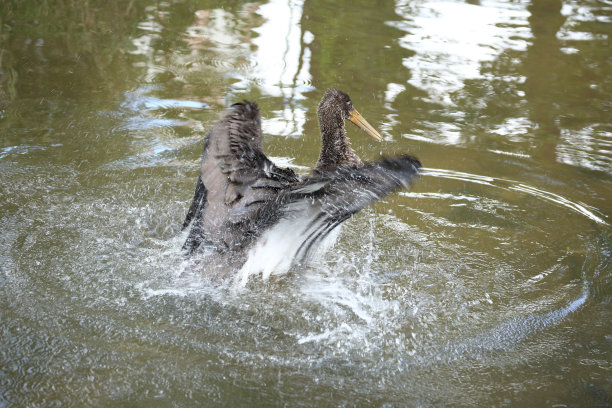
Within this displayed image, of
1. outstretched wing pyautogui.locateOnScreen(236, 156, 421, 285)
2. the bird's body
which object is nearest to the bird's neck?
the bird's body

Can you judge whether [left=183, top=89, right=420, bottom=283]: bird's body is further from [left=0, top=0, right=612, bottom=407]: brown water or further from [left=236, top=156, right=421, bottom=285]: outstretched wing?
[left=0, top=0, right=612, bottom=407]: brown water

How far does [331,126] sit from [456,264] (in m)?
1.34

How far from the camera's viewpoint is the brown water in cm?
322

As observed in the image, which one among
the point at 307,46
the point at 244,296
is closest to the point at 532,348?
the point at 244,296

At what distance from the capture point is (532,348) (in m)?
3.52

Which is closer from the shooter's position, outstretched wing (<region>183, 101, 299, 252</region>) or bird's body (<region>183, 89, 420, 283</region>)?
bird's body (<region>183, 89, 420, 283</region>)

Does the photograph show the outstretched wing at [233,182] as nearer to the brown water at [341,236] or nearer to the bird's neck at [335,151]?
the brown water at [341,236]

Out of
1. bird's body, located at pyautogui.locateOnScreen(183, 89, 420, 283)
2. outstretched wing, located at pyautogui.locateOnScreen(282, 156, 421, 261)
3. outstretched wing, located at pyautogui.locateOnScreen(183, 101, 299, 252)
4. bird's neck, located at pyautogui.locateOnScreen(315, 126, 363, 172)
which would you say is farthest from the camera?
bird's neck, located at pyautogui.locateOnScreen(315, 126, 363, 172)

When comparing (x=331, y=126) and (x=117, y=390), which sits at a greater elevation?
(x=331, y=126)

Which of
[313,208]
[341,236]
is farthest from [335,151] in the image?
[313,208]

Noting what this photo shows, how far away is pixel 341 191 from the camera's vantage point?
3.41m

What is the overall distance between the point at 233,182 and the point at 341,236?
→ 3.07 feet

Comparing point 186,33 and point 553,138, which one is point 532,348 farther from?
point 186,33

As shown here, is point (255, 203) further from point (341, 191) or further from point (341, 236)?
point (341, 236)
